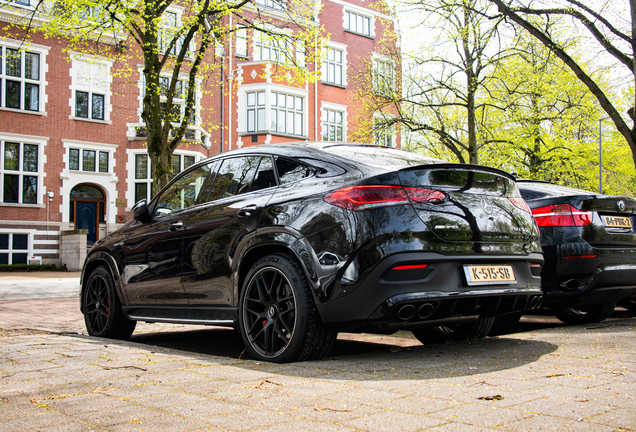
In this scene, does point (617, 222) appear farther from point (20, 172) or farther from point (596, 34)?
point (20, 172)

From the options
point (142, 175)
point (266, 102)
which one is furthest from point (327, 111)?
point (142, 175)

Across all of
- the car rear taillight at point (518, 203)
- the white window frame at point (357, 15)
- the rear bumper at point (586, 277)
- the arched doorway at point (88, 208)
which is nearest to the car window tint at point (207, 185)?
the car rear taillight at point (518, 203)

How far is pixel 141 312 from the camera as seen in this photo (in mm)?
5805

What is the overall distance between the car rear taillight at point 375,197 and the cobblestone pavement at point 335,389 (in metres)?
1.03

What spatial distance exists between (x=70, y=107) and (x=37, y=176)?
351cm

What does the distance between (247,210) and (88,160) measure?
83.1 ft

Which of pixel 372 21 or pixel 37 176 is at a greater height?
pixel 372 21

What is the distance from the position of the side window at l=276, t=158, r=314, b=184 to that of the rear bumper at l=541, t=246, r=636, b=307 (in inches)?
114

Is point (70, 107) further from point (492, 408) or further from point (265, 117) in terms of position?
point (492, 408)

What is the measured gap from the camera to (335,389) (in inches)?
122

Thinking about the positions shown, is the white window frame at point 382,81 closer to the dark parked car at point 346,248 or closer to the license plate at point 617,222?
the license plate at point 617,222

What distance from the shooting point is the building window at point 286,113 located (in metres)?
31.4

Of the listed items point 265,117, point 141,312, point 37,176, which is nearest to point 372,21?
point 265,117

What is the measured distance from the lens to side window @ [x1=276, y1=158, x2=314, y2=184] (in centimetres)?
446
